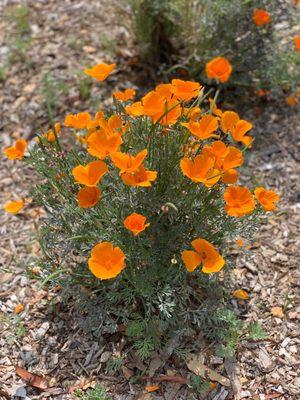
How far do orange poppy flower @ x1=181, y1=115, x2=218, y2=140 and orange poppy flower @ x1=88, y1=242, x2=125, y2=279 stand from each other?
0.56 metres

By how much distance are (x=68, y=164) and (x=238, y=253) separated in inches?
42.5

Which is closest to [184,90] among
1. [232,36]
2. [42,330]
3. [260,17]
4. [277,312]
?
[277,312]

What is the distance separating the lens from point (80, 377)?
8.09 ft

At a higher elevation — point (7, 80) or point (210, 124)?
point (210, 124)

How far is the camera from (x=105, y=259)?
210 centimetres

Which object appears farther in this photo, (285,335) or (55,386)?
(285,335)

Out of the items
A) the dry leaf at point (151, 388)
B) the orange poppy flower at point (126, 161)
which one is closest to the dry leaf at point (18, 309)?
the dry leaf at point (151, 388)

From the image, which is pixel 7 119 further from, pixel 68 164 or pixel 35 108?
pixel 68 164

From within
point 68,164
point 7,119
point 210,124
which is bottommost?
point 7,119

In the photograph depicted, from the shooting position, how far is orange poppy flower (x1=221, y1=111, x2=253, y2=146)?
230 centimetres

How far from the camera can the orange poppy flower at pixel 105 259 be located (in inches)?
80.0

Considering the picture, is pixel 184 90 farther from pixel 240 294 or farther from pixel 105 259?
pixel 240 294

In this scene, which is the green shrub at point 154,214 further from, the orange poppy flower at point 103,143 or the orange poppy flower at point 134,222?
the orange poppy flower at point 134,222

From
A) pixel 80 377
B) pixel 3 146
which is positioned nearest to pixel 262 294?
pixel 80 377
